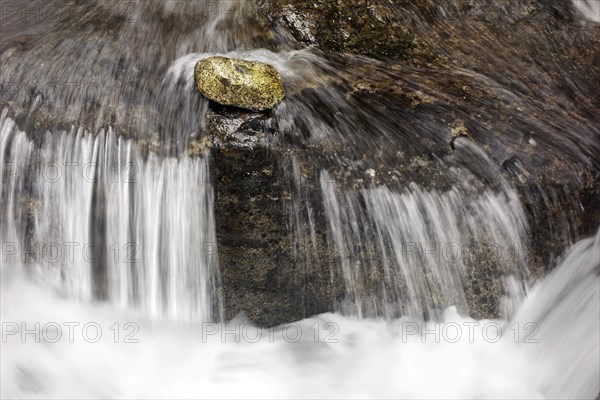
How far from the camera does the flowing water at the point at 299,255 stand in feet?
13.4

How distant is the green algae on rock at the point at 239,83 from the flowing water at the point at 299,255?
12 cm

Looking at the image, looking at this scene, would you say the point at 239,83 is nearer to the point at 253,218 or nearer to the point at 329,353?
the point at 253,218

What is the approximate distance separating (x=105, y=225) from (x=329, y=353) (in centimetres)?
184

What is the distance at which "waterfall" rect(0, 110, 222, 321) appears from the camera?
4105 mm

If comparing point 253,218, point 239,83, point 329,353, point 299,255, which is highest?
point 239,83

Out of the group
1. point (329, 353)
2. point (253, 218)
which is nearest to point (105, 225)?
point (253, 218)

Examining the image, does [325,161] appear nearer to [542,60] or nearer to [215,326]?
[215,326]

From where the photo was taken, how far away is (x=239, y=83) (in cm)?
412

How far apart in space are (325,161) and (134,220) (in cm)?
137

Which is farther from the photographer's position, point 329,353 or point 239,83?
point 329,353

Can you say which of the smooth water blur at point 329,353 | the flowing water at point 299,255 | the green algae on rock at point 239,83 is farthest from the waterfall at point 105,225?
the green algae on rock at point 239,83

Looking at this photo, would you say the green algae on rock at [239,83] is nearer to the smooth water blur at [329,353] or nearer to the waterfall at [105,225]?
the waterfall at [105,225]

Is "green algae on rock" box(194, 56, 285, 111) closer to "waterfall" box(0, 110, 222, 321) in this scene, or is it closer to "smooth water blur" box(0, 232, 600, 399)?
"waterfall" box(0, 110, 222, 321)

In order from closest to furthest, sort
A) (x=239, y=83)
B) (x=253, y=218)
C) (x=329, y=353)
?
(x=253, y=218) < (x=239, y=83) < (x=329, y=353)
